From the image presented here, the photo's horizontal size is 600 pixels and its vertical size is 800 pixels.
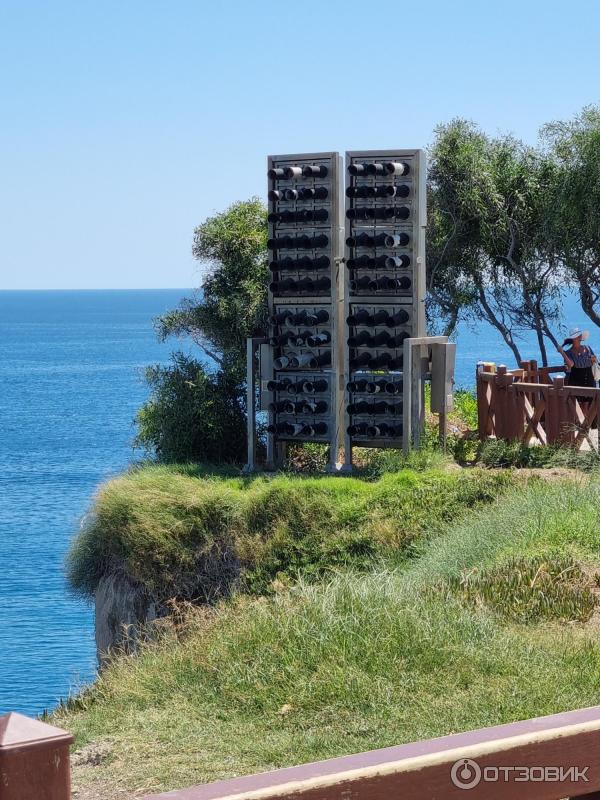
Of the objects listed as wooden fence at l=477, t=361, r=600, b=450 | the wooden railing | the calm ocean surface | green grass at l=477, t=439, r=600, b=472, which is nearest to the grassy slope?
the calm ocean surface

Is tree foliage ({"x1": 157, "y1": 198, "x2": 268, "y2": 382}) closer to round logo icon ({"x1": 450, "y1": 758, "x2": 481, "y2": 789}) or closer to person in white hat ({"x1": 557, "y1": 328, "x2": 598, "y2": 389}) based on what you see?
person in white hat ({"x1": 557, "y1": 328, "x2": 598, "y2": 389})

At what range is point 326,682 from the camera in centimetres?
673

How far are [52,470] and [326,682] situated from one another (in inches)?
2082

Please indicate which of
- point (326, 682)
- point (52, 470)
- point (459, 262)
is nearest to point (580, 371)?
point (459, 262)

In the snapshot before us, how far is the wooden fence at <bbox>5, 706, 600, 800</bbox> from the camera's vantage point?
1.94 m

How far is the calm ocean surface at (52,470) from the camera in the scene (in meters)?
27.8

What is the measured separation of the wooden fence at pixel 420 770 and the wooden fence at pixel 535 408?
14.2 m

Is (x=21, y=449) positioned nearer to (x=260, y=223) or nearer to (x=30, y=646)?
(x=30, y=646)

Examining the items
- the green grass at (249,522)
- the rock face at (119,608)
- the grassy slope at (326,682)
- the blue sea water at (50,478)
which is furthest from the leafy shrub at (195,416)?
the grassy slope at (326,682)

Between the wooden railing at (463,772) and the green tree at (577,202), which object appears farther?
the green tree at (577,202)

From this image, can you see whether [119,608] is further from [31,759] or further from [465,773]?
[31,759]

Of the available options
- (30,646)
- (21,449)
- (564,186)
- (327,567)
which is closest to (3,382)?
(21,449)

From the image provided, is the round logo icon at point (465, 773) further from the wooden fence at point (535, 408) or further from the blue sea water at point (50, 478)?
the wooden fence at point (535, 408)

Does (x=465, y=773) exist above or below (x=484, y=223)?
below
